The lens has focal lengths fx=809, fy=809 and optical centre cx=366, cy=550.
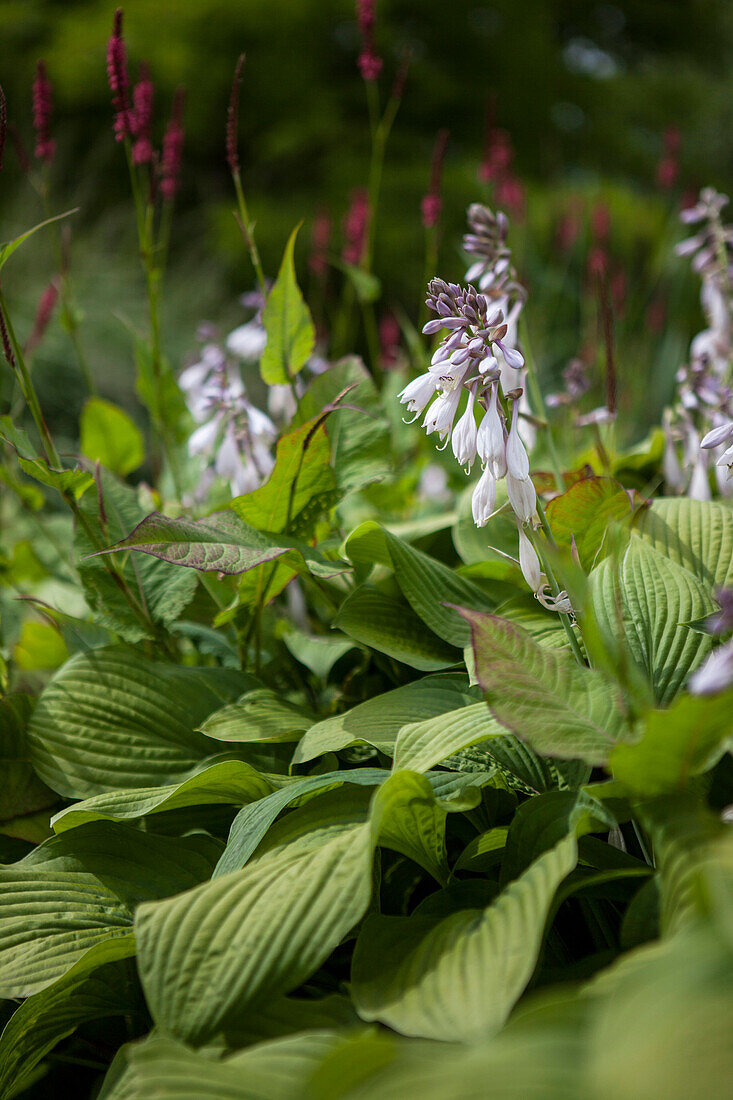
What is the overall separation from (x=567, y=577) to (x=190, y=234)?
6513 mm

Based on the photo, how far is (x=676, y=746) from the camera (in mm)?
522

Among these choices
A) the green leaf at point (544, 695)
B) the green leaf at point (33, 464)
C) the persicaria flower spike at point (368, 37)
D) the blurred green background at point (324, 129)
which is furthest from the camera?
the blurred green background at point (324, 129)

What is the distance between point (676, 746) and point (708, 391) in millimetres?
778

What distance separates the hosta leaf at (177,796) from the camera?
715 mm

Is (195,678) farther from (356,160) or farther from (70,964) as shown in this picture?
(356,160)

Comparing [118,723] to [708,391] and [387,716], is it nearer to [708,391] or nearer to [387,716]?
[387,716]

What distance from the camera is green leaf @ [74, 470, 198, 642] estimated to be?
98 centimetres

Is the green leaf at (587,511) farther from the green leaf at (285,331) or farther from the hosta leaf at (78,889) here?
the hosta leaf at (78,889)

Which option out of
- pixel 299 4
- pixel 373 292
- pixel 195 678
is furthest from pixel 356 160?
pixel 195 678

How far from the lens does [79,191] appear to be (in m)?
5.43

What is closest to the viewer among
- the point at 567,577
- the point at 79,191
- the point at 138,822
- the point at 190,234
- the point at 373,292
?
the point at 567,577

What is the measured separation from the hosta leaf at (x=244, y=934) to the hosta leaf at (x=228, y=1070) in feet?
0.11

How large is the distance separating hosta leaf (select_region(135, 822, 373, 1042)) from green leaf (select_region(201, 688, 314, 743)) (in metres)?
0.21

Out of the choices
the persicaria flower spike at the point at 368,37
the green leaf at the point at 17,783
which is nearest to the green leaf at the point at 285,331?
the persicaria flower spike at the point at 368,37
